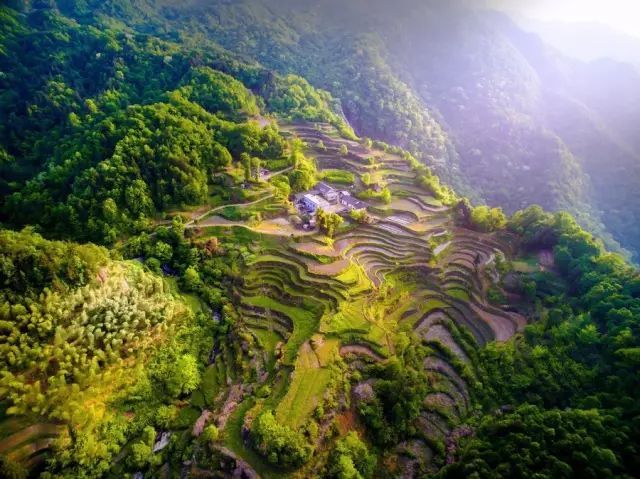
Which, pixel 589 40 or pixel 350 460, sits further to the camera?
pixel 589 40

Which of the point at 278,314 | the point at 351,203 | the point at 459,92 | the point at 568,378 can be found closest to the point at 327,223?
the point at 351,203

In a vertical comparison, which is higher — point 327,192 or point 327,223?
point 327,223

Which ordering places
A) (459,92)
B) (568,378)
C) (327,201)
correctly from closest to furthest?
(568,378) < (327,201) < (459,92)

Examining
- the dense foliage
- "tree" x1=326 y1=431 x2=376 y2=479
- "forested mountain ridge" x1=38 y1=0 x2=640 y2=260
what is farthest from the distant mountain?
"tree" x1=326 y1=431 x2=376 y2=479

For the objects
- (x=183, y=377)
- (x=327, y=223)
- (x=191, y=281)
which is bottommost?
(x=183, y=377)

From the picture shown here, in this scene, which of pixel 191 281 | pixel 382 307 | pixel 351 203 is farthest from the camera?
pixel 351 203

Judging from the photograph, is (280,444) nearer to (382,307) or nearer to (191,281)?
(382,307)
